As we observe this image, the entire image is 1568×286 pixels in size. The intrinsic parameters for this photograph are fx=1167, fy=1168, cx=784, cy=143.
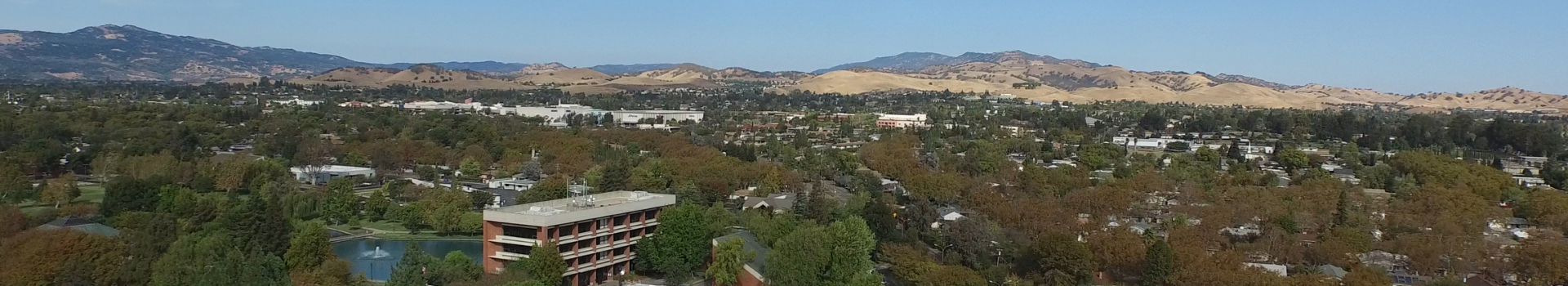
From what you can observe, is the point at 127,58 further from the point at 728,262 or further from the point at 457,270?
the point at 728,262

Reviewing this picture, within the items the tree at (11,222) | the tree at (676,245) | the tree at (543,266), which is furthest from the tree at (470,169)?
the tree at (543,266)

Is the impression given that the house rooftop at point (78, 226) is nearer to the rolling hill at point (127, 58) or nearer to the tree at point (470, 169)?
the tree at point (470, 169)

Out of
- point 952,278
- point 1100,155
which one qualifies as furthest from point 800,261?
point 1100,155

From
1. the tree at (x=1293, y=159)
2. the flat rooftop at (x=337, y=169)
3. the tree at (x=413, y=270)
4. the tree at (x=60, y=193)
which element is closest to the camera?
the tree at (x=413, y=270)

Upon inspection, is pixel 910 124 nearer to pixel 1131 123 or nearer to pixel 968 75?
pixel 1131 123

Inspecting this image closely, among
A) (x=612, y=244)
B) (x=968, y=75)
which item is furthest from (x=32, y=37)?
(x=612, y=244)

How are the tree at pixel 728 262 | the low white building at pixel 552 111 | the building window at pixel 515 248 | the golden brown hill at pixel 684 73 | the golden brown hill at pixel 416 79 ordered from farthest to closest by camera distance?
the golden brown hill at pixel 684 73 → the golden brown hill at pixel 416 79 → the low white building at pixel 552 111 → the building window at pixel 515 248 → the tree at pixel 728 262

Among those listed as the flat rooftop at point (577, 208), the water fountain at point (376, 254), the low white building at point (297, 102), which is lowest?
the water fountain at point (376, 254)

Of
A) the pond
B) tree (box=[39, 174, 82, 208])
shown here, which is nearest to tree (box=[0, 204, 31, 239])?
the pond
